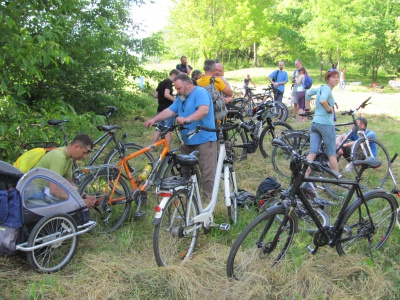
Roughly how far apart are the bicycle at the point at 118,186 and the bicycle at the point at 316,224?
114 cm

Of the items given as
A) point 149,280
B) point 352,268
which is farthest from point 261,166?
point 149,280

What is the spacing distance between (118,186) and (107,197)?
0.20m

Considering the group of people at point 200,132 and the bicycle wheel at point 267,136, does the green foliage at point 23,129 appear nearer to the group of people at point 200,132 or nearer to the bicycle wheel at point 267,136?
the group of people at point 200,132

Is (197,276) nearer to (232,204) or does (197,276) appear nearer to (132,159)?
(232,204)

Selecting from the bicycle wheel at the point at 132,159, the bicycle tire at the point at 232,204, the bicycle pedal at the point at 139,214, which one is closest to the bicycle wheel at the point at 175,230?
the bicycle tire at the point at 232,204

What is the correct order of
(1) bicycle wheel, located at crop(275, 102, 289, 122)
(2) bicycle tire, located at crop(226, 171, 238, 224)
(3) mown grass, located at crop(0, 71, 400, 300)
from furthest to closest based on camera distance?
(1) bicycle wheel, located at crop(275, 102, 289, 122) → (2) bicycle tire, located at crop(226, 171, 238, 224) → (3) mown grass, located at crop(0, 71, 400, 300)

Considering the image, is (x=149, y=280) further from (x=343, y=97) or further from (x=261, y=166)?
(x=343, y=97)

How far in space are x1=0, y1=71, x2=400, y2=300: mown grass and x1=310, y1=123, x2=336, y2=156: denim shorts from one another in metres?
1.61

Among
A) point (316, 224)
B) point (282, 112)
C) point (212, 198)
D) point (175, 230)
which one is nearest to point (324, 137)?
point (316, 224)

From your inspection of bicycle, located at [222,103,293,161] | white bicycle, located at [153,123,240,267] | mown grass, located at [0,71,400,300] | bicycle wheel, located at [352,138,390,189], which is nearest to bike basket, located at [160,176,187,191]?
white bicycle, located at [153,123,240,267]

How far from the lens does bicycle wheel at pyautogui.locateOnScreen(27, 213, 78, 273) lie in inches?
121

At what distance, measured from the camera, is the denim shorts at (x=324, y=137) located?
514 centimetres

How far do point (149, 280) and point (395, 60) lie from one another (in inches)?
1129

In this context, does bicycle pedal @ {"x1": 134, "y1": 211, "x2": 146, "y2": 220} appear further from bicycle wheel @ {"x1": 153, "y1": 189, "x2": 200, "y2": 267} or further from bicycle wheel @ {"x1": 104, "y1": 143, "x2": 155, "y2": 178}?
bicycle wheel @ {"x1": 153, "y1": 189, "x2": 200, "y2": 267}
